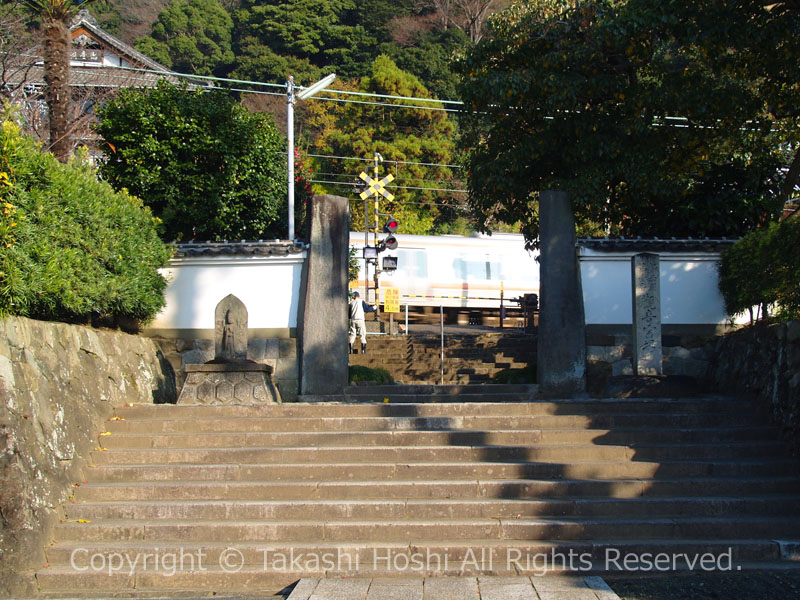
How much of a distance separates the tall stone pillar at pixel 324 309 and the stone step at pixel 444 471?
122 inches

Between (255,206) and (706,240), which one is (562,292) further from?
(255,206)

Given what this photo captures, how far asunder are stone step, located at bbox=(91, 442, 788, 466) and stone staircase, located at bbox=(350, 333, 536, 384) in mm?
6247

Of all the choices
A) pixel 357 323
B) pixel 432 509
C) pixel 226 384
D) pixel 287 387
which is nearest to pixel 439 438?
pixel 432 509

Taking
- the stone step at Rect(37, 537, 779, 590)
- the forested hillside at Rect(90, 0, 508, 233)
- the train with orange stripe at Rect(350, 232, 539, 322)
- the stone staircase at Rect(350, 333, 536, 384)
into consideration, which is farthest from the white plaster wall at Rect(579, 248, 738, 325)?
the forested hillside at Rect(90, 0, 508, 233)

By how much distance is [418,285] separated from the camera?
1093 inches

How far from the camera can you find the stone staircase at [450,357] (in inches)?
571

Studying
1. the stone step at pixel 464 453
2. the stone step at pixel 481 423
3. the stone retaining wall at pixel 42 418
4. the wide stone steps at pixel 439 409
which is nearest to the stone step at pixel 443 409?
the wide stone steps at pixel 439 409

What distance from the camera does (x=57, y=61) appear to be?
11.4 m

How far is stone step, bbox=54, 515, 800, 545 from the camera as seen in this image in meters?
6.39

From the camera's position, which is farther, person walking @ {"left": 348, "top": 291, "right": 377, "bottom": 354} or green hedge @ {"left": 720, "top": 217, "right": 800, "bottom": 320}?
person walking @ {"left": 348, "top": 291, "right": 377, "bottom": 354}

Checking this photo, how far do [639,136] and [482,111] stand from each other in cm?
267

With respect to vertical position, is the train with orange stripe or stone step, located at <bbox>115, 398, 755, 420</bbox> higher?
the train with orange stripe

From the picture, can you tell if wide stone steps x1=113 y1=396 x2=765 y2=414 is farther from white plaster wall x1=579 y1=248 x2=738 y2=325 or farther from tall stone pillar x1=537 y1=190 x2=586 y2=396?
white plaster wall x1=579 y1=248 x2=738 y2=325

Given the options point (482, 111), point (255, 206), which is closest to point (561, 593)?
point (482, 111)
